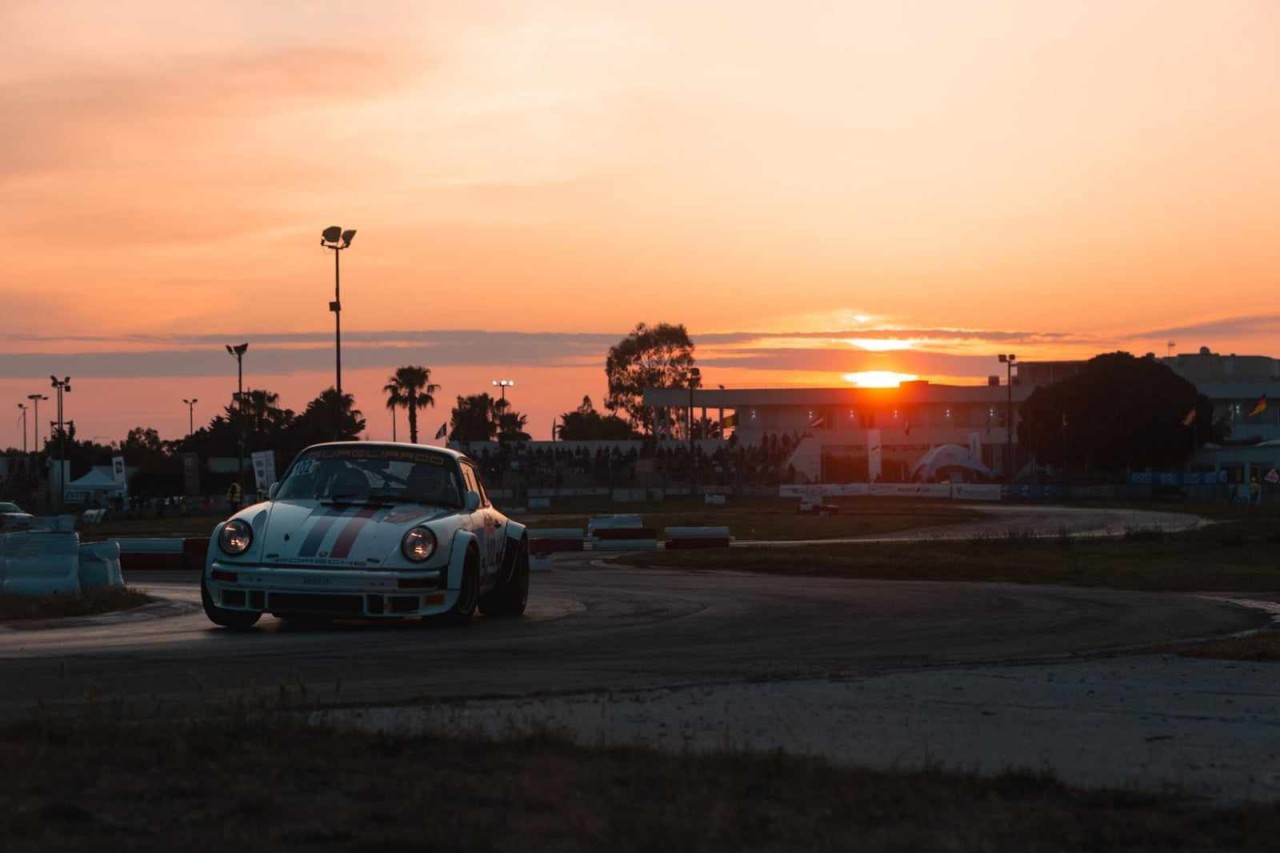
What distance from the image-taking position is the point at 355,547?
13.3m

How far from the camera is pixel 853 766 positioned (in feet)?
22.4

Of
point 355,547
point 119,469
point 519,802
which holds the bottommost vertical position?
point 119,469

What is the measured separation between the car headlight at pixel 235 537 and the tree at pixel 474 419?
5903 inches

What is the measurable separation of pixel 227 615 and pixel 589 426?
531 ft

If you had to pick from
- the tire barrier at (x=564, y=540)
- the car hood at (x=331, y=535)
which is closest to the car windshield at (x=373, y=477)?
the car hood at (x=331, y=535)

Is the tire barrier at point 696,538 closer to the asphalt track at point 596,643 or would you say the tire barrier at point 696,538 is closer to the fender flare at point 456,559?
the asphalt track at point 596,643

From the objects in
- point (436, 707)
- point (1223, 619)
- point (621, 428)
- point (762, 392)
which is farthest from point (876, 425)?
point (436, 707)

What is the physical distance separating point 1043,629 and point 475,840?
32.2ft

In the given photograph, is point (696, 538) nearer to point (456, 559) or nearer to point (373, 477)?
point (373, 477)

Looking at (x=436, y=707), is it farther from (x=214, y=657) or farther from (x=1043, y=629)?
(x=1043, y=629)

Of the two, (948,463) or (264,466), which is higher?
(264,466)

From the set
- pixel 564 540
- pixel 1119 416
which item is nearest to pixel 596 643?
pixel 564 540

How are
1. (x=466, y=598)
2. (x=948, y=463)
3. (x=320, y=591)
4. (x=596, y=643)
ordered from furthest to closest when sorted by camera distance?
(x=948, y=463) → (x=466, y=598) → (x=320, y=591) → (x=596, y=643)

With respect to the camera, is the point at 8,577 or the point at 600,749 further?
the point at 8,577
